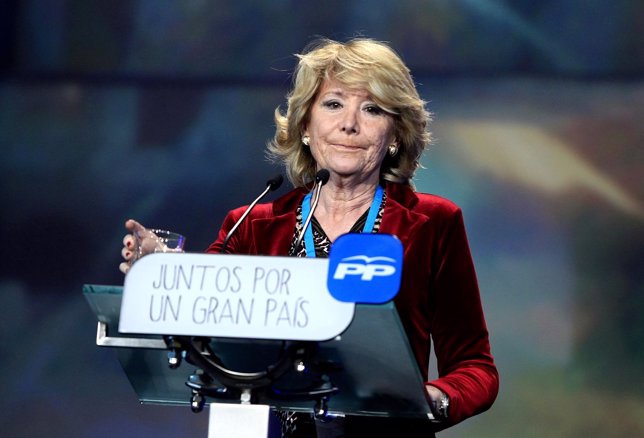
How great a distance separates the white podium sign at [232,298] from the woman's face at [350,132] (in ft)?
2.89

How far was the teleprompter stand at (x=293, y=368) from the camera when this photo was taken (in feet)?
4.89

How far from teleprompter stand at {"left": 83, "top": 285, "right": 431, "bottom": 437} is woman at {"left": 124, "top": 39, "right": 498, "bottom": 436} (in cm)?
47

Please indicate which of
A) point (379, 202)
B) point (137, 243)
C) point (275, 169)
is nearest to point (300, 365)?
point (137, 243)

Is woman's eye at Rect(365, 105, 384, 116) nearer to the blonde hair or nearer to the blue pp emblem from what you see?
the blonde hair

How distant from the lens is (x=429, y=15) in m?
3.80

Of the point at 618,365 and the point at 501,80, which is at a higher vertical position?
the point at 501,80

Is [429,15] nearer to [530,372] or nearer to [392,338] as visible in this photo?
[530,372]

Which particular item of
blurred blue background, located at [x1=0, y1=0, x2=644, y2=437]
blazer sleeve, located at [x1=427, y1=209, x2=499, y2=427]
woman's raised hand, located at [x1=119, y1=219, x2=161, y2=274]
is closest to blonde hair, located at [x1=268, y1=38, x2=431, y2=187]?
blazer sleeve, located at [x1=427, y1=209, x2=499, y2=427]

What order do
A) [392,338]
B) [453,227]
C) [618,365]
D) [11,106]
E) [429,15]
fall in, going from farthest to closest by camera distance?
[11,106], [429,15], [618,365], [453,227], [392,338]

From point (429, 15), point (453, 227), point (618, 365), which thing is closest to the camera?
point (453, 227)

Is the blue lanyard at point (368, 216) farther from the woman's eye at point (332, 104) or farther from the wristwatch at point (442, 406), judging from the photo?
the wristwatch at point (442, 406)

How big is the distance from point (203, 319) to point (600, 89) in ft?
8.49

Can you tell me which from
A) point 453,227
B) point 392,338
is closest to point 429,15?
point 453,227

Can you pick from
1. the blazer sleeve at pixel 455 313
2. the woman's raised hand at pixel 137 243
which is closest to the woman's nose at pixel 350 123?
the blazer sleeve at pixel 455 313
